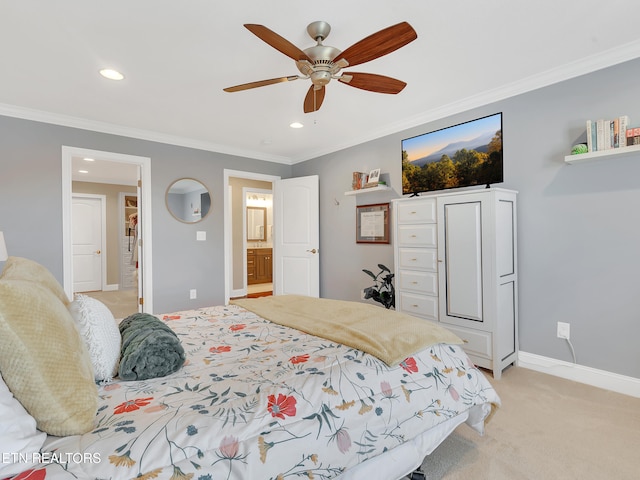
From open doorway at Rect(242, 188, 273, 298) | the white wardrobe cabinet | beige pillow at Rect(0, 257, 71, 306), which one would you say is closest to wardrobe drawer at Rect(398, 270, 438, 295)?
the white wardrobe cabinet

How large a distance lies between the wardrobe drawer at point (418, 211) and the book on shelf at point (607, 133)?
1182 mm

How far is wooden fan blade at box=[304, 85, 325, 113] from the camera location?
2.26 m

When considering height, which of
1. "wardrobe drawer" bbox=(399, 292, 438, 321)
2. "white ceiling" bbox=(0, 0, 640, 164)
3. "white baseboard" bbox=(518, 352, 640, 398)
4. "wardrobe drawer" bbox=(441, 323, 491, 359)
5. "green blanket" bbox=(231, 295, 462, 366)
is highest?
"white ceiling" bbox=(0, 0, 640, 164)

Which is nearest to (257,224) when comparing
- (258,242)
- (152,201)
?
(258,242)

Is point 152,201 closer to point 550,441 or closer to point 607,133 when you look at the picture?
point 550,441

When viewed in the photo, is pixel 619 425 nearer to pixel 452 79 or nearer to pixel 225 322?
pixel 225 322

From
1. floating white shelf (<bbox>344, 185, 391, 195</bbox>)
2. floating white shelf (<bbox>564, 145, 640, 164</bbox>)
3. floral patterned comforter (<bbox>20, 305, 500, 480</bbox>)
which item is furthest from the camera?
floating white shelf (<bbox>344, 185, 391, 195</bbox>)

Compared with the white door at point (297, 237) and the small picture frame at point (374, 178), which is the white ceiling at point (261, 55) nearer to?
the small picture frame at point (374, 178)

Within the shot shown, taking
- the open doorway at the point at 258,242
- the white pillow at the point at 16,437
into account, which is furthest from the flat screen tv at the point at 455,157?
the open doorway at the point at 258,242

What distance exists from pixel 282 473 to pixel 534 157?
2.98 m

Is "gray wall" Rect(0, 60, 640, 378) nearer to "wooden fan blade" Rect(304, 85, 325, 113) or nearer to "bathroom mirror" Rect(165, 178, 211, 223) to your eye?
"bathroom mirror" Rect(165, 178, 211, 223)

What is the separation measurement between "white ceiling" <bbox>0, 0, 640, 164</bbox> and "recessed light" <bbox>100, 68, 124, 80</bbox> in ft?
0.23

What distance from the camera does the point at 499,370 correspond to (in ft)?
8.62

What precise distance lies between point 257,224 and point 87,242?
11.6ft
